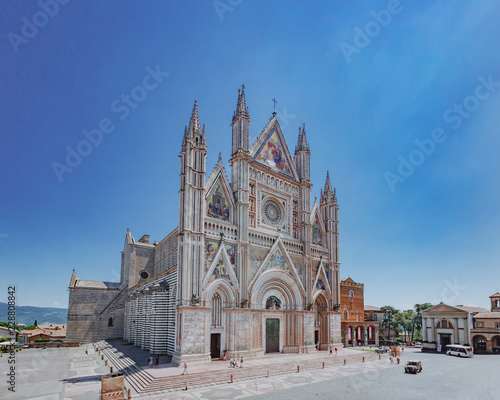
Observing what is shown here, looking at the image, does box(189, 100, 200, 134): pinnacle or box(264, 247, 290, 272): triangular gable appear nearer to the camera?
box(189, 100, 200, 134): pinnacle

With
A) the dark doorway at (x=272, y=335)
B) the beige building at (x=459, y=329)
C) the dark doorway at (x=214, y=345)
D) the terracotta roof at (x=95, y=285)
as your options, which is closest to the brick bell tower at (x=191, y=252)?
the dark doorway at (x=214, y=345)

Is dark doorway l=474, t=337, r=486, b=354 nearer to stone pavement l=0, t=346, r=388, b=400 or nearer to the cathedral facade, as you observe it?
stone pavement l=0, t=346, r=388, b=400

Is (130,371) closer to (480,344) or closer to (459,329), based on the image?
(459,329)

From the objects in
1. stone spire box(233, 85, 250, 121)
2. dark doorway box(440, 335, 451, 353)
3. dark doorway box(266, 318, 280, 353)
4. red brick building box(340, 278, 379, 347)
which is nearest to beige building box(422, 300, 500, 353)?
dark doorway box(440, 335, 451, 353)

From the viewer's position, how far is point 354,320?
50875mm

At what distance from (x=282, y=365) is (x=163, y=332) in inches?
412

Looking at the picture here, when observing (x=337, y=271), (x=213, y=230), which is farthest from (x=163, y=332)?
(x=337, y=271)

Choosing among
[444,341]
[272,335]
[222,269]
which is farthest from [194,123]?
[444,341]

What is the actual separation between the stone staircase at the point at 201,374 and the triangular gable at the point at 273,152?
18.7 metres

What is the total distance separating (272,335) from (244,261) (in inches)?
318

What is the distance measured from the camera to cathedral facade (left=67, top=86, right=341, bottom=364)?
93.1ft

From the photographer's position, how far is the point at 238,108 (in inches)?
1407

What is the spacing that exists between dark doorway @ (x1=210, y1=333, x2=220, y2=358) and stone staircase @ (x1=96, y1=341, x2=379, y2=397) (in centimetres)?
208

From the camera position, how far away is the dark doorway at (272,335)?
3325cm
